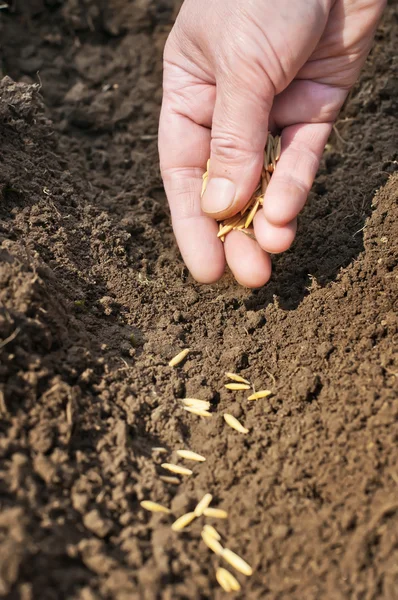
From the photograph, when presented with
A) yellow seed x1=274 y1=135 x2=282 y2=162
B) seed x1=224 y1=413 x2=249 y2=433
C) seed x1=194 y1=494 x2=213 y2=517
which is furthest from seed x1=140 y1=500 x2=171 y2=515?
yellow seed x1=274 y1=135 x2=282 y2=162

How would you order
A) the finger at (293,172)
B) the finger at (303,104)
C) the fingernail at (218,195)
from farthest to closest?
the finger at (303,104) < the fingernail at (218,195) < the finger at (293,172)

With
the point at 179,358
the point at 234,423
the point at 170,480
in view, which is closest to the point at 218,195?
the point at 179,358

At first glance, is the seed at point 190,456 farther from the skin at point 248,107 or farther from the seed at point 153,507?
the skin at point 248,107

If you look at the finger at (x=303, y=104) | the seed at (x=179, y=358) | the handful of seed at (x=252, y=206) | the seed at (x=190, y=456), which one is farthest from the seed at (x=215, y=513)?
the finger at (x=303, y=104)

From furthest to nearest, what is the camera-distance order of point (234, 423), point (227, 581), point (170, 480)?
point (234, 423)
point (170, 480)
point (227, 581)

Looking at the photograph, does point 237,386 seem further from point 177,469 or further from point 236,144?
point 236,144
